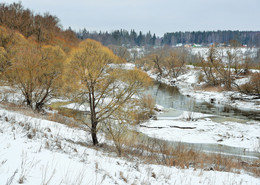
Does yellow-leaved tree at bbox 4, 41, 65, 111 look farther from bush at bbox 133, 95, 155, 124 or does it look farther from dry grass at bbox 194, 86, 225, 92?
dry grass at bbox 194, 86, 225, 92

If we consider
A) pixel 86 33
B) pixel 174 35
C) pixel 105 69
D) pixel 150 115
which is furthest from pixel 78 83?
pixel 174 35

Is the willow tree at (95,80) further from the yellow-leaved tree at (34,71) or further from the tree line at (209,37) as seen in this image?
the tree line at (209,37)

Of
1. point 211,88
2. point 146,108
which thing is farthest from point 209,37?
point 146,108

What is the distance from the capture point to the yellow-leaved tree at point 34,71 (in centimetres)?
1792

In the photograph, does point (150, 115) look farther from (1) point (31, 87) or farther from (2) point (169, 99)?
(1) point (31, 87)

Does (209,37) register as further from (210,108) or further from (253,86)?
(210,108)

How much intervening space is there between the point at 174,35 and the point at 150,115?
191046mm

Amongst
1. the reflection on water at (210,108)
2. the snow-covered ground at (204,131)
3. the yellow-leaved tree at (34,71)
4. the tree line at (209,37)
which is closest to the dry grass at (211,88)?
the reflection on water at (210,108)

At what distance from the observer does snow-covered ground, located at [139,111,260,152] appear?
1567 cm

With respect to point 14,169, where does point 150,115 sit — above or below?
below

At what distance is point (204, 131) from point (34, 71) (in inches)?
674

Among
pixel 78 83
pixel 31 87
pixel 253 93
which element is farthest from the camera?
pixel 253 93

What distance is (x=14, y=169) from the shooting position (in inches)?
133

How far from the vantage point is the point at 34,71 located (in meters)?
18.4
